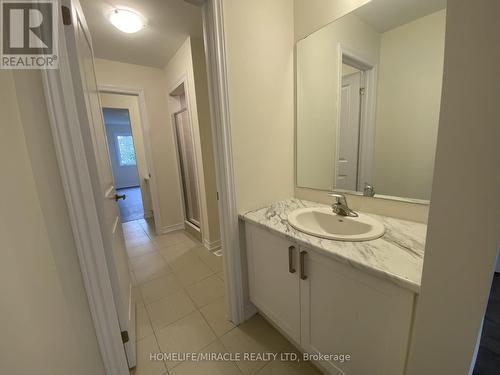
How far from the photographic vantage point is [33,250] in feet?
2.45

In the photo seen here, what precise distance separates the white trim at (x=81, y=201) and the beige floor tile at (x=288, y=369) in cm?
81

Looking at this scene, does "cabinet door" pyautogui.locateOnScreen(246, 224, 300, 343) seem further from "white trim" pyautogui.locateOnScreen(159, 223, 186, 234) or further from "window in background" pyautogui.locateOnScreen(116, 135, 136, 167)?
"window in background" pyautogui.locateOnScreen(116, 135, 136, 167)

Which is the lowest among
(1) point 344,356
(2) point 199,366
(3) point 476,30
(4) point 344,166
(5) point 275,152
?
(2) point 199,366

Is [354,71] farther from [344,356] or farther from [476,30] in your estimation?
[344,356]

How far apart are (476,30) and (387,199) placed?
3.01ft

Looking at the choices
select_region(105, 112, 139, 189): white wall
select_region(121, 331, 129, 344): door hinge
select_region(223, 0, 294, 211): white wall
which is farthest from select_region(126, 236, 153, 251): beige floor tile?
select_region(105, 112, 139, 189): white wall

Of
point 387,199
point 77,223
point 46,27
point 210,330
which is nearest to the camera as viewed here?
point 46,27

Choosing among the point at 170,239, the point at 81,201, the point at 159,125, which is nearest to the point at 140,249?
the point at 170,239

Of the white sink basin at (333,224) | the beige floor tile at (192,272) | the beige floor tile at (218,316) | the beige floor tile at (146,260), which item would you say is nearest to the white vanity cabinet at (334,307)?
the white sink basin at (333,224)

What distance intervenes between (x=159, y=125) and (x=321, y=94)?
2.38m

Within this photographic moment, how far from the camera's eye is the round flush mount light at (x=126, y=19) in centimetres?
160

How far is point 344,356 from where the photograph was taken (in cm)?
89

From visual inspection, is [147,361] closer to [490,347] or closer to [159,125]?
[490,347]

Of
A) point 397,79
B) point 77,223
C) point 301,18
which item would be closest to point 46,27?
point 77,223
